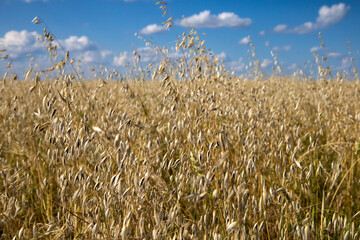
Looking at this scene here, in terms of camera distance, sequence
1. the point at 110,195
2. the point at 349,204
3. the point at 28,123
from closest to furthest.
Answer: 1. the point at 110,195
2. the point at 349,204
3. the point at 28,123

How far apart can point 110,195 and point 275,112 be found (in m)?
1.50

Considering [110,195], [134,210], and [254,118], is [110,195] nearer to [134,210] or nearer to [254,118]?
[134,210]

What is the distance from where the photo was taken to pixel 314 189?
2.03m

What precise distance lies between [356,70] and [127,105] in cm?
377

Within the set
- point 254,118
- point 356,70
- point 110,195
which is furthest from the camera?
point 356,70

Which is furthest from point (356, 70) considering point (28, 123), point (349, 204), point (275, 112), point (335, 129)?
point (28, 123)

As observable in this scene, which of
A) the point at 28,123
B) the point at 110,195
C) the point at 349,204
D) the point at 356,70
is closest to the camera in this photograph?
the point at 110,195

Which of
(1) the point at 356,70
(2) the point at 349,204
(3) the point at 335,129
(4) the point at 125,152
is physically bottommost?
(2) the point at 349,204

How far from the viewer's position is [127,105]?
3.00 meters

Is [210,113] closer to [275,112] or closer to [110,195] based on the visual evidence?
[275,112]

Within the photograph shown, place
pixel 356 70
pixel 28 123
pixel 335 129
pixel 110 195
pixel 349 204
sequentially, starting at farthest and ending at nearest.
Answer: pixel 356 70 → pixel 28 123 → pixel 335 129 → pixel 349 204 → pixel 110 195

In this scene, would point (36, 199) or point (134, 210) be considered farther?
point (36, 199)

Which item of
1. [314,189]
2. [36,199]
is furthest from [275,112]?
[36,199]

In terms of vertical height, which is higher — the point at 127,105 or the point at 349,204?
the point at 127,105
